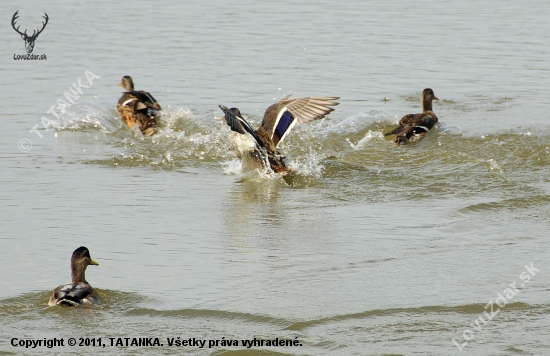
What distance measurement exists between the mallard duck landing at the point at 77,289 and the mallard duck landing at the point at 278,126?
11.9ft

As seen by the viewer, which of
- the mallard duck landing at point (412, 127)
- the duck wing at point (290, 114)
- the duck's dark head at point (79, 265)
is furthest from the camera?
the mallard duck landing at point (412, 127)

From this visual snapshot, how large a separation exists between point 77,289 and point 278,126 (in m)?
4.70

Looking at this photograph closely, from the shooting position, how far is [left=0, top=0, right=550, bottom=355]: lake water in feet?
16.9

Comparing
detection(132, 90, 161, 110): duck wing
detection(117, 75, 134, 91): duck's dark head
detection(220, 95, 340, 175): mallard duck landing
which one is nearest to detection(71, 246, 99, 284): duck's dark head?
detection(220, 95, 340, 175): mallard duck landing

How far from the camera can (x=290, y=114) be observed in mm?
9656

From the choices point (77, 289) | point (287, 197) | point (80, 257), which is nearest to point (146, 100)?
point (287, 197)

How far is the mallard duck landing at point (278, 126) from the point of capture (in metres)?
9.17

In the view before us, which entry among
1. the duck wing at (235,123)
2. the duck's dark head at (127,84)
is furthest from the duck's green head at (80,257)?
the duck's dark head at (127,84)

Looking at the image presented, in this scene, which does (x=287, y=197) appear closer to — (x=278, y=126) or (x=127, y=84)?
(x=278, y=126)

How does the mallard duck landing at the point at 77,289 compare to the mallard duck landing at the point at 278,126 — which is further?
the mallard duck landing at the point at 278,126

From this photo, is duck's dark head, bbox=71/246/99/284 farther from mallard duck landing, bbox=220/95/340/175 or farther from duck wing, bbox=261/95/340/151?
duck wing, bbox=261/95/340/151

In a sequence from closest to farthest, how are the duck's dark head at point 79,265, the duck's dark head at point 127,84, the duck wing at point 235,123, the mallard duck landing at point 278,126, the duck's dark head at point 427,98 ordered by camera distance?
the duck's dark head at point 79,265 < the duck wing at point 235,123 < the mallard duck landing at point 278,126 < the duck's dark head at point 427,98 < the duck's dark head at point 127,84

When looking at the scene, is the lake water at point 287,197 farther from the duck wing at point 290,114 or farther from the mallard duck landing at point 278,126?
the duck wing at point 290,114

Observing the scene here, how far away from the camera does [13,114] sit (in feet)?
36.7
